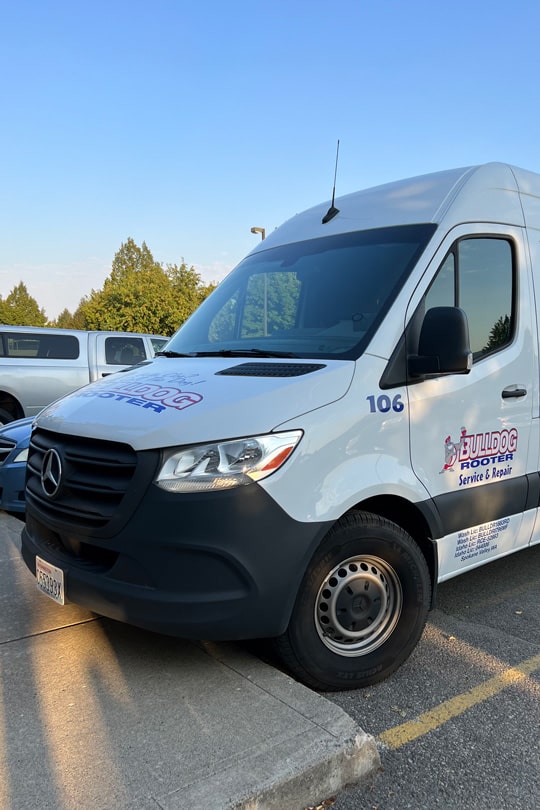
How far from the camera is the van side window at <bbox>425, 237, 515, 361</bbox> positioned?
10.8 ft

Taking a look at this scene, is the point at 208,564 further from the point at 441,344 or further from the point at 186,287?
the point at 186,287

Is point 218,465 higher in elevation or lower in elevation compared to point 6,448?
higher

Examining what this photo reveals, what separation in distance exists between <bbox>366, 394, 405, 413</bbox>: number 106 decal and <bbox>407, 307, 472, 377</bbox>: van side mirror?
156 mm

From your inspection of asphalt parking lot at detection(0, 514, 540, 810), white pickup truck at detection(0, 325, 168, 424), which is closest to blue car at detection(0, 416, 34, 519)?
asphalt parking lot at detection(0, 514, 540, 810)

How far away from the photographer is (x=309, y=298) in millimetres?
3527

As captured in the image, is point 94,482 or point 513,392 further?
point 513,392

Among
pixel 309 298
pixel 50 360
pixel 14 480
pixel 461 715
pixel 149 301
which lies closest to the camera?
pixel 461 715

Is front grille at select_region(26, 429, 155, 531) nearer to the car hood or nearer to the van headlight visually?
the van headlight

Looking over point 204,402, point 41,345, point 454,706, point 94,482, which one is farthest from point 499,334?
point 41,345

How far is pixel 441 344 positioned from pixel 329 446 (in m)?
0.75

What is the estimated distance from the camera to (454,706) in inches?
113

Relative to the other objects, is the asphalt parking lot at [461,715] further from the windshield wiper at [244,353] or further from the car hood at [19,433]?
the car hood at [19,433]

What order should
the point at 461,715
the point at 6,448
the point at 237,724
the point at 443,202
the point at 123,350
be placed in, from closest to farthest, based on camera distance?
1. the point at 237,724
2. the point at 461,715
3. the point at 443,202
4. the point at 6,448
5. the point at 123,350

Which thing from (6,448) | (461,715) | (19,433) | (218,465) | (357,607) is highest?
(218,465)
